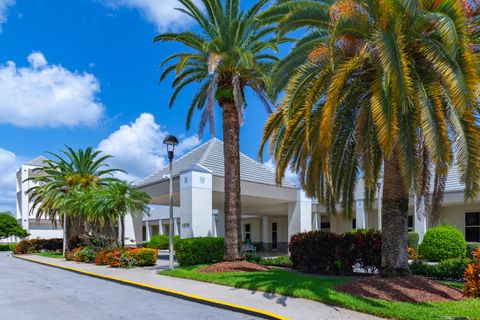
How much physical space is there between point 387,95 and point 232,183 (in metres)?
9.44

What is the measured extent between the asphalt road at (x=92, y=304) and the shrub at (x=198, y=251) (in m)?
3.60

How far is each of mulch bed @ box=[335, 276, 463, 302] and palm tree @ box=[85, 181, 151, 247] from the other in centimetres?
1541

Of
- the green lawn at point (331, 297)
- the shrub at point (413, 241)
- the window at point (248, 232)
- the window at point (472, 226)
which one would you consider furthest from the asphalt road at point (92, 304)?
the window at point (248, 232)

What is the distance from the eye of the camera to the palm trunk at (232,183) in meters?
17.8

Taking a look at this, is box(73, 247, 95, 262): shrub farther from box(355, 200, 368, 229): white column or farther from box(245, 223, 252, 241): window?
box(245, 223, 252, 241): window

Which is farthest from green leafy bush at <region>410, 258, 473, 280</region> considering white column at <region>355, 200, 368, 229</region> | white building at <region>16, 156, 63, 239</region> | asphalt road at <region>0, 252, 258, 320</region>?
white building at <region>16, 156, 63, 239</region>

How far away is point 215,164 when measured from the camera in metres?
24.6

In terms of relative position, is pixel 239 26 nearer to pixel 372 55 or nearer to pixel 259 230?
pixel 372 55

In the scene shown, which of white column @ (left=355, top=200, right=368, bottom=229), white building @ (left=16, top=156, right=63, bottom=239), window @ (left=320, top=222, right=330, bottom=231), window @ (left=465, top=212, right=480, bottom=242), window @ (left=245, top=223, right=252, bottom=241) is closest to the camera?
window @ (left=465, top=212, right=480, bottom=242)

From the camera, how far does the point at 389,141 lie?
929 centimetres

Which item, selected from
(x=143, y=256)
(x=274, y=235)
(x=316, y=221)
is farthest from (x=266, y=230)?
(x=143, y=256)

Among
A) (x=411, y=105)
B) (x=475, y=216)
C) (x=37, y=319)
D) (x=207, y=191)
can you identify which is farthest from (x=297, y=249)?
(x=475, y=216)

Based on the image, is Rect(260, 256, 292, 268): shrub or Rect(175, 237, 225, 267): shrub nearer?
Rect(175, 237, 225, 267): shrub

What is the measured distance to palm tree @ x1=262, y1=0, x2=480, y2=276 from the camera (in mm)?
9383
